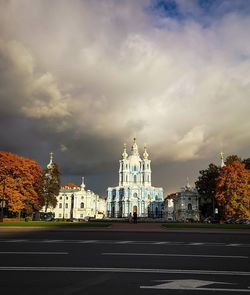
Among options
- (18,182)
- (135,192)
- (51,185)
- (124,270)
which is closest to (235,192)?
(18,182)

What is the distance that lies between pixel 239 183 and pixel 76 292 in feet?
230

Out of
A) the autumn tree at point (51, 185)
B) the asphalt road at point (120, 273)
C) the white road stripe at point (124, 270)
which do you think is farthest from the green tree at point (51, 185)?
the white road stripe at point (124, 270)

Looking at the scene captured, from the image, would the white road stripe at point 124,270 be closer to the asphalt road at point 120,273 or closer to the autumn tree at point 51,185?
the asphalt road at point 120,273

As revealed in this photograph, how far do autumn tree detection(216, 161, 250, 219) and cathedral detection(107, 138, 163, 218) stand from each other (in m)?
92.4

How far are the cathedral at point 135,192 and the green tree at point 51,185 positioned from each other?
73400mm

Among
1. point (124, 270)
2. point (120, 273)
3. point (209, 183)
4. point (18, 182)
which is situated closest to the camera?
point (120, 273)

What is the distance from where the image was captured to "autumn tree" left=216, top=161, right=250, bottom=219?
239 feet

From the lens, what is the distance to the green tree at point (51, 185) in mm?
92312

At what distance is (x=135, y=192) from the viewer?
6654 inches

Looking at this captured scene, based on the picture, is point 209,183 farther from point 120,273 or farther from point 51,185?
point 120,273

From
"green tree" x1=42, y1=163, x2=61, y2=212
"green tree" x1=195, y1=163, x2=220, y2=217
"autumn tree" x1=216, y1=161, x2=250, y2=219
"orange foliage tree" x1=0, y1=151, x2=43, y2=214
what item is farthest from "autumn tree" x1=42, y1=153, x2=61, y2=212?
"autumn tree" x1=216, y1=161, x2=250, y2=219

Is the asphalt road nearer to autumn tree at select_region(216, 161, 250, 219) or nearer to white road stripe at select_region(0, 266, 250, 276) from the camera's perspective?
white road stripe at select_region(0, 266, 250, 276)

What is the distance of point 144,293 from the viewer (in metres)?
8.70

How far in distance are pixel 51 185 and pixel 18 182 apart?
20876 millimetres
